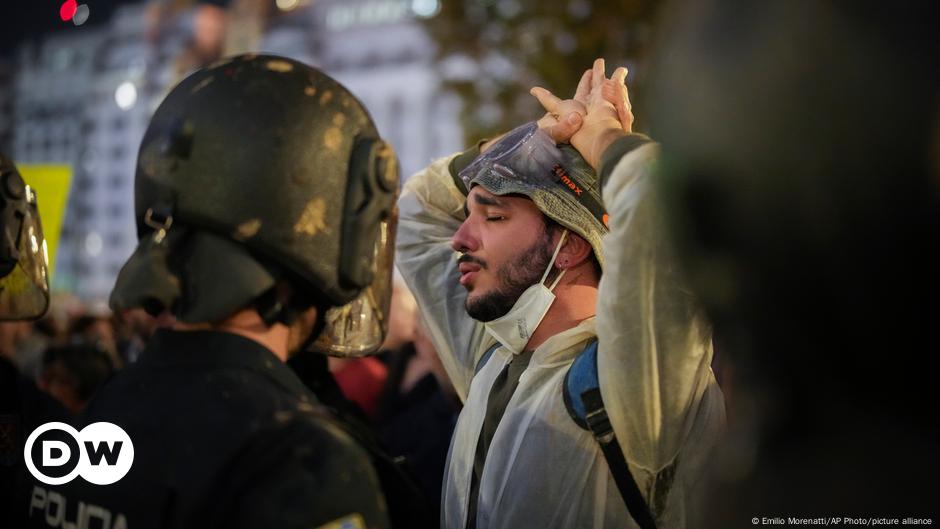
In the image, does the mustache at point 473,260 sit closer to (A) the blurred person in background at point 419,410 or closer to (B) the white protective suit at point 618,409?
(B) the white protective suit at point 618,409

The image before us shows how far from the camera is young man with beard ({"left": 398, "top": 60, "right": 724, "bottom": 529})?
2240 mm

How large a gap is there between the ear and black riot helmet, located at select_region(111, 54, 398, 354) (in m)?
1.21

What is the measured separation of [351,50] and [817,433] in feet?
202

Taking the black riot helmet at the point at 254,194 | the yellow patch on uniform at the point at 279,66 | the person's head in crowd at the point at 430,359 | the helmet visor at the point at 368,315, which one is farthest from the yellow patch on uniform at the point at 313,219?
the person's head in crowd at the point at 430,359

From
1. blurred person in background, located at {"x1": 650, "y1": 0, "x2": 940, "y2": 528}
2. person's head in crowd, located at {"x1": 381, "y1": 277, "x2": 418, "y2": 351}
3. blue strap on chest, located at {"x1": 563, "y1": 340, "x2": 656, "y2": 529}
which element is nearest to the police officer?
blurred person in background, located at {"x1": 650, "y1": 0, "x2": 940, "y2": 528}

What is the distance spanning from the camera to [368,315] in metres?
2.09

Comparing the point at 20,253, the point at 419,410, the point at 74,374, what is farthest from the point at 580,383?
the point at 74,374

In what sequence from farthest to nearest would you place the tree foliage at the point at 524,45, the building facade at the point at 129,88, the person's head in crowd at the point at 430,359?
the building facade at the point at 129,88 < the tree foliage at the point at 524,45 < the person's head in crowd at the point at 430,359

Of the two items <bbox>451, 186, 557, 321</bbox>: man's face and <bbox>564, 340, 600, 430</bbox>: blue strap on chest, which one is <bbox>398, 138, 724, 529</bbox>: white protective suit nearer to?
<bbox>564, 340, 600, 430</bbox>: blue strap on chest

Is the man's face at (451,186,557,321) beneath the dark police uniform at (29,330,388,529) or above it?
beneath

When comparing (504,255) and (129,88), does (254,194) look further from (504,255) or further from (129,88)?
(129,88)

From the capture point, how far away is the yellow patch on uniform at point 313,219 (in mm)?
1734

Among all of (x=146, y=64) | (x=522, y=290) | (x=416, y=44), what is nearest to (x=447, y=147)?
(x=416, y=44)

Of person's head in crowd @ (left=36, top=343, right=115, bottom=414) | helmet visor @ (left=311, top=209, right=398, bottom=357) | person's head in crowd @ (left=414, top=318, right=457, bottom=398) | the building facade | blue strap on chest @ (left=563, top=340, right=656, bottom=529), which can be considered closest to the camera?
helmet visor @ (left=311, top=209, right=398, bottom=357)
